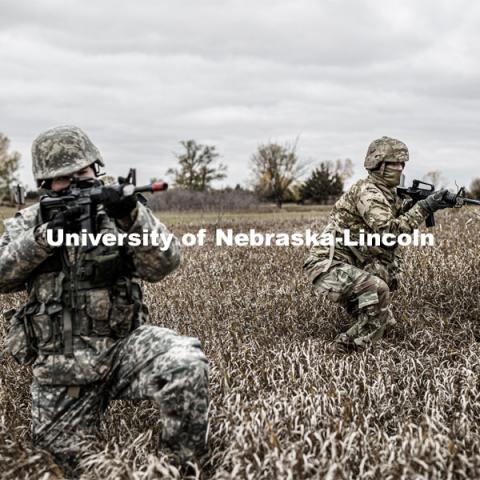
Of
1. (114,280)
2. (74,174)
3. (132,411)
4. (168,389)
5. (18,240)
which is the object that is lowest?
(132,411)

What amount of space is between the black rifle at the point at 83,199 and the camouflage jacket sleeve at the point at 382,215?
2.67 m

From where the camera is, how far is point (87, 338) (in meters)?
3.83

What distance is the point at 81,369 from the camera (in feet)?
12.4

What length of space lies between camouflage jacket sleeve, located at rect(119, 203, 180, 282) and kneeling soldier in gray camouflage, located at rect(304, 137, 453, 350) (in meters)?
2.41

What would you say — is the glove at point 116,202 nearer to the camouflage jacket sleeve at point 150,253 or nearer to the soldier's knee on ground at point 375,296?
the camouflage jacket sleeve at point 150,253

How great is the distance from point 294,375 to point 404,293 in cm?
270

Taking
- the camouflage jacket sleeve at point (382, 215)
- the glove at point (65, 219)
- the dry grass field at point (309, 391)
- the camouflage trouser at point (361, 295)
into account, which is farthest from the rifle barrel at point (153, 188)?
the camouflage trouser at point (361, 295)

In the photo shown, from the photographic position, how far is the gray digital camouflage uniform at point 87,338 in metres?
3.63

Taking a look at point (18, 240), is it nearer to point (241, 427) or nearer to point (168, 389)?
point (168, 389)

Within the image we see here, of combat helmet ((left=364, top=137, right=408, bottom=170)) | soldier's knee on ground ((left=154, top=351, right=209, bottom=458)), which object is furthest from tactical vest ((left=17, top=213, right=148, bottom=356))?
combat helmet ((left=364, top=137, right=408, bottom=170))

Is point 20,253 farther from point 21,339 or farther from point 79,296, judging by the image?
point 21,339

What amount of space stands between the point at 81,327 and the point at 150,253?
2.21 ft

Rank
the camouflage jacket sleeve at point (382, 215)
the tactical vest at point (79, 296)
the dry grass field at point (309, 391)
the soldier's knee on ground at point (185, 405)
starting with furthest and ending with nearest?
the camouflage jacket sleeve at point (382, 215)
the tactical vest at point (79, 296)
the soldier's knee on ground at point (185, 405)
the dry grass field at point (309, 391)

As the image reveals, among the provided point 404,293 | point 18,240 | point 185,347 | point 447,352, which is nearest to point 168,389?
point 185,347
